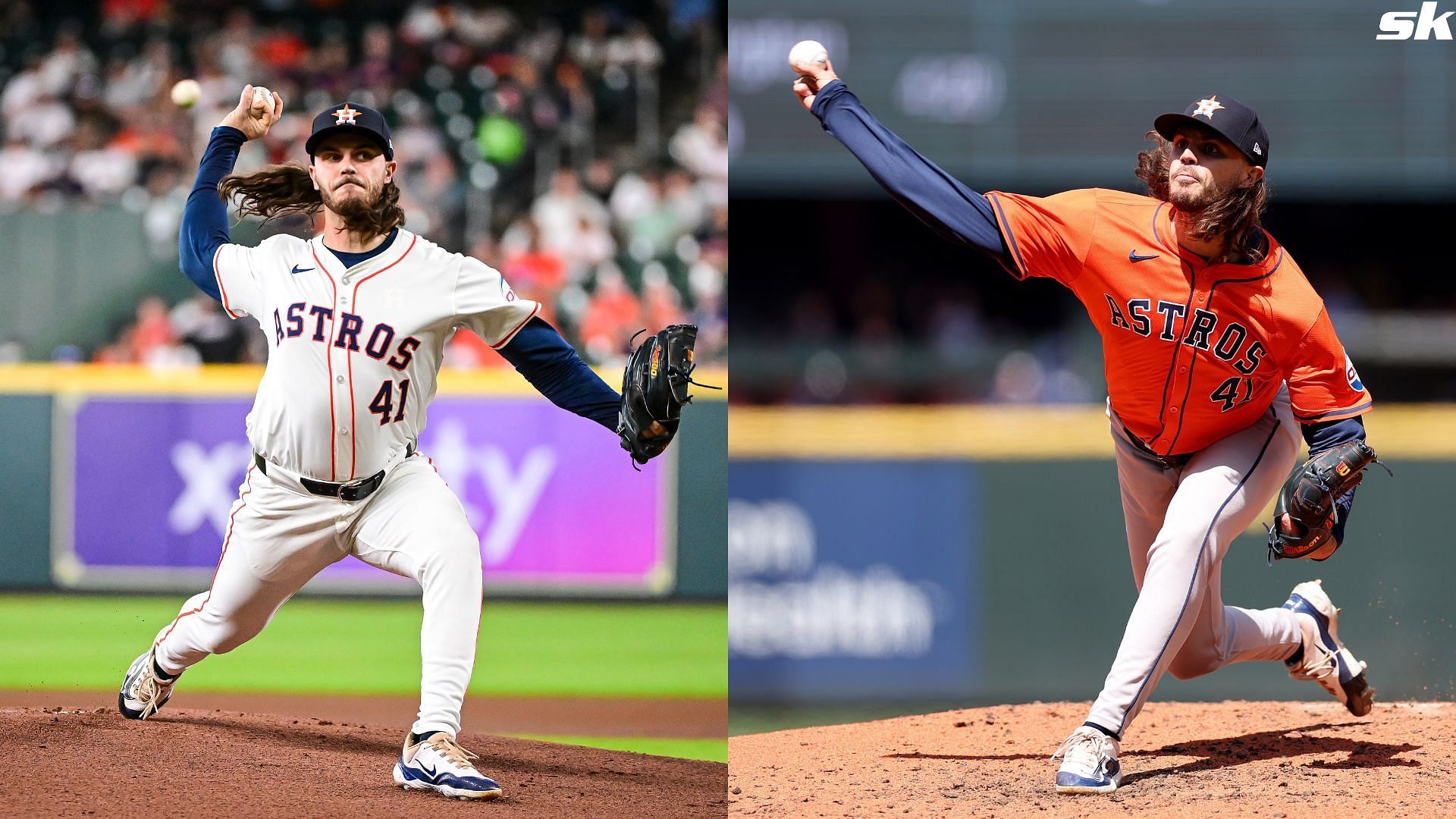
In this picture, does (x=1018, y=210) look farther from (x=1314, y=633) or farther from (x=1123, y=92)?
(x=1123, y=92)

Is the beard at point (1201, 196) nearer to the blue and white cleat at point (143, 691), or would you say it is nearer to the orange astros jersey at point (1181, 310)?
the orange astros jersey at point (1181, 310)

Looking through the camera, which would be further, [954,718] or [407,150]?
[407,150]

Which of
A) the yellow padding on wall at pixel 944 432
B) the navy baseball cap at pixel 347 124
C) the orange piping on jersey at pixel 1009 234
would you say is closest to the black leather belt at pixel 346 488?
the navy baseball cap at pixel 347 124

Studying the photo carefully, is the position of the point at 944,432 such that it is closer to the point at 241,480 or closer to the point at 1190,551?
the point at 1190,551

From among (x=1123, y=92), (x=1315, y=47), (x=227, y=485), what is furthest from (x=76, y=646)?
(x=1315, y=47)

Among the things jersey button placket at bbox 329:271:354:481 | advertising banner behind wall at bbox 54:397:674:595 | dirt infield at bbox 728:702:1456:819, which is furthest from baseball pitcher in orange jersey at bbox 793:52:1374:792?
Result: advertising banner behind wall at bbox 54:397:674:595

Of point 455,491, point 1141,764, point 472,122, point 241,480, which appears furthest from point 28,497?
point 1141,764
